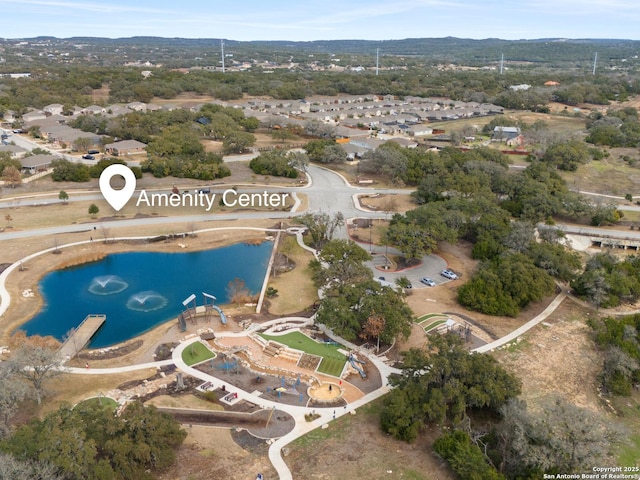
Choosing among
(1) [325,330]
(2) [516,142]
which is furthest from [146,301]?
(2) [516,142]

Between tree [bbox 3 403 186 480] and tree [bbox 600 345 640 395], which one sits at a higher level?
tree [bbox 3 403 186 480]

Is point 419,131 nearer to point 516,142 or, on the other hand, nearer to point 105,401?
point 516,142

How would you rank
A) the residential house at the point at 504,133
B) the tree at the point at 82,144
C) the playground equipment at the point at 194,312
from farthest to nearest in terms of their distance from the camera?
the residential house at the point at 504,133, the tree at the point at 82,144, the playground equipment at the point at 194,312

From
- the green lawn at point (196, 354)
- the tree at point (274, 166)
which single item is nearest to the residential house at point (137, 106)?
the tree at point (274, 166)

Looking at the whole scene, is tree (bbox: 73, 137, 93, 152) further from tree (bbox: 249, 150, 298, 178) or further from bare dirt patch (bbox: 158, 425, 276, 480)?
bare dirt patch (bbox: 158, 425, 276, 480)

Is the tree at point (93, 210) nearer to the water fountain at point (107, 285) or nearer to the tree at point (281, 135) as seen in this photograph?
the water fountain at point (107, 285)

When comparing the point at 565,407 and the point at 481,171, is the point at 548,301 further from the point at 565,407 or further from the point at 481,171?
the point at 481,171

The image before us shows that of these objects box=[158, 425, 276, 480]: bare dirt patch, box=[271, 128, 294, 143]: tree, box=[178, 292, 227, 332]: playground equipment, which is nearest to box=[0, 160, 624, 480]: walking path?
box=[158, 425, 276, 480]: bare dirt patch
